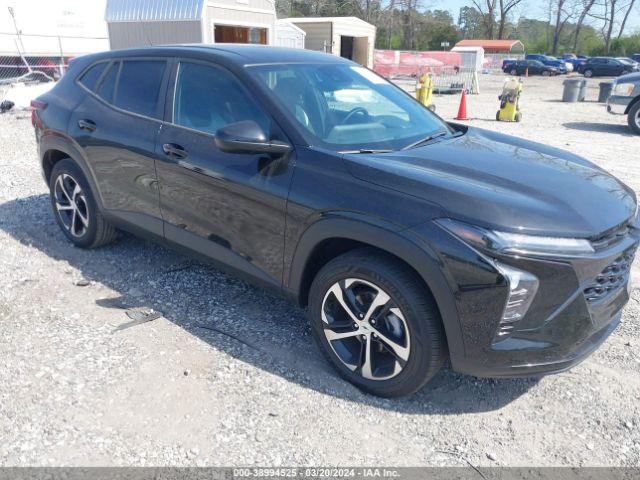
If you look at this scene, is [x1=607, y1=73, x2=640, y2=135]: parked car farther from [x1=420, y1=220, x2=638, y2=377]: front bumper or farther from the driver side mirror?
the driver side mirror

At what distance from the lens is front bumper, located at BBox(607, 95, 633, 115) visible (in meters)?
12.0

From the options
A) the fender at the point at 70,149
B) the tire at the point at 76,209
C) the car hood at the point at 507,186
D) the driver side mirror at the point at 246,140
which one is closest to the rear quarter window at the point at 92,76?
the fender at the point at 70,149

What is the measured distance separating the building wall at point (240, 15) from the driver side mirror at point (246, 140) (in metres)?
16.3

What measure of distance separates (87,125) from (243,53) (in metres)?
1.53

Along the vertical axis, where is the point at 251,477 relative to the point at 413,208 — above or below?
below

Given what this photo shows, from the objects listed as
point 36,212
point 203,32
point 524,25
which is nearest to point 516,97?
point 203,32

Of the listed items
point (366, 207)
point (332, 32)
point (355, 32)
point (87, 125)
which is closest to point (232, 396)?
point (366, 207)

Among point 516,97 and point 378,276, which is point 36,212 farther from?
point 516,97

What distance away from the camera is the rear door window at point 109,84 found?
13.9ft

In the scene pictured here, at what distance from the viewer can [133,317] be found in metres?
3.74

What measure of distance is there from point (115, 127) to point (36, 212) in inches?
95.4

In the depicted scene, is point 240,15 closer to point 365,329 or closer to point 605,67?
point 365,329

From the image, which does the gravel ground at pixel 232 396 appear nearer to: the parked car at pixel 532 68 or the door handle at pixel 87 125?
the door handle at pixel 87 125

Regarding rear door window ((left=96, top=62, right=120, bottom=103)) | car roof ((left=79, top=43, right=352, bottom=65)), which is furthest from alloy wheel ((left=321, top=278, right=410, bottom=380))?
rear door window ((left=96, top=62, right=120, bottom=103))
